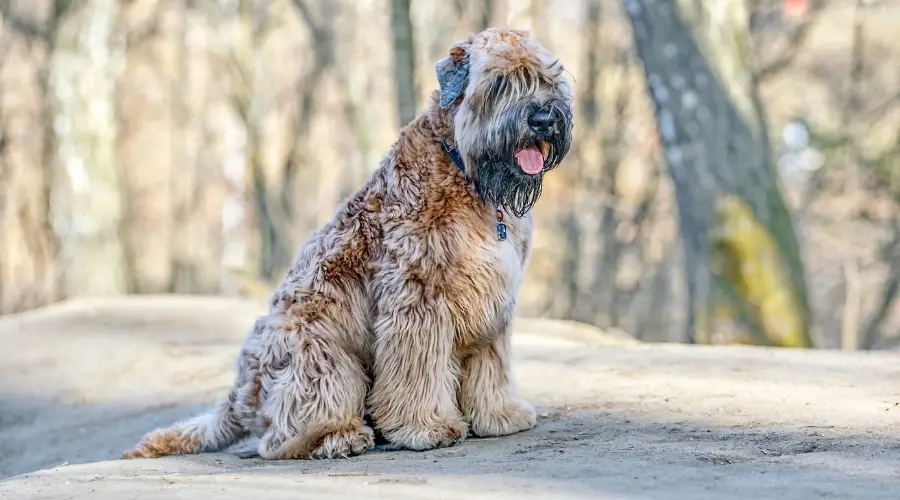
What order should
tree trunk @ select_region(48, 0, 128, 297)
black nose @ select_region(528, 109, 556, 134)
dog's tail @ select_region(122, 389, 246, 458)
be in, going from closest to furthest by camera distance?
1. black nose @ select_region(528, 109, 556, 134)
2. dog's tail @ select_region(122, 389, 246, 458)
3. tree trunk @ select_region(48, 0, 128, 297)

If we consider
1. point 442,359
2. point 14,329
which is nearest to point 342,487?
point 442,359

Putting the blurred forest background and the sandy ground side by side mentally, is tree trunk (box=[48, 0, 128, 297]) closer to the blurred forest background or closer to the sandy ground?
the blurred forest background

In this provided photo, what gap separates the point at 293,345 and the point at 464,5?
28.7 m

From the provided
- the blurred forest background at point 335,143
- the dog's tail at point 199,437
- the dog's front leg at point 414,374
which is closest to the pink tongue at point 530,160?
the dog's front leg at point 414,374

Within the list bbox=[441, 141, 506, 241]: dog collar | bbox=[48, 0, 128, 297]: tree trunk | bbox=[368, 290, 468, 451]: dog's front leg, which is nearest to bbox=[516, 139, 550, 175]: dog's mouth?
bbox=[441, 141, 506, 241]: dog collar

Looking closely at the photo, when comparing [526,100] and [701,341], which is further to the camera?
[701,341]

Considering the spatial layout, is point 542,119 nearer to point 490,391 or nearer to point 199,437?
point 490,391

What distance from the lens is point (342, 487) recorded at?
4.50 meters

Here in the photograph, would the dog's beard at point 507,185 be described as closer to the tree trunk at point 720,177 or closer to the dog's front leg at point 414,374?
the dog's front leg at point 414,374

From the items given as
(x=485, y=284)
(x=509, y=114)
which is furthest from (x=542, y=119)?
(x=485, y=284)

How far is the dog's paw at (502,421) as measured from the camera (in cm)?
607

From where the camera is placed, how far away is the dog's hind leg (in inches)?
226

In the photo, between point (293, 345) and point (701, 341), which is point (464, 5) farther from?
point (293, 345)

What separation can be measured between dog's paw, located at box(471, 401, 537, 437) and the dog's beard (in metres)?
1.05
